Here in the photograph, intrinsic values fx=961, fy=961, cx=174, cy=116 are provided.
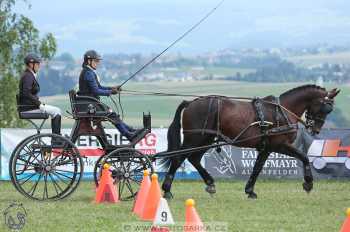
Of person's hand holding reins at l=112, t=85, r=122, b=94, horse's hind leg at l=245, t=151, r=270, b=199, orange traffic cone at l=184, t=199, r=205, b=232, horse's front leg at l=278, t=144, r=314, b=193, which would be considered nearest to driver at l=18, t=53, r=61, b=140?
person's hand holding reins at l=112, t=85, r=122, b=94

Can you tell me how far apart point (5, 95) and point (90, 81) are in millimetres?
18044

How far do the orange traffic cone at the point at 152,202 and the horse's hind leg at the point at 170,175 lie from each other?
266 cm

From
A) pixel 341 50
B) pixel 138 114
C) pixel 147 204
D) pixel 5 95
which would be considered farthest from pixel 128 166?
pixel 341 50

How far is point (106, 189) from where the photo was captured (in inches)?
552

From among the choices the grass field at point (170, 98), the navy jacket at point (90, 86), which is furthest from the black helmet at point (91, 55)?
the grass field at point (170, 98)

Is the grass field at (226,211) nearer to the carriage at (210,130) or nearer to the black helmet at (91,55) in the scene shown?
the carriage at (210,130)

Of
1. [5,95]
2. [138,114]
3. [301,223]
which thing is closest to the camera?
[301,223]

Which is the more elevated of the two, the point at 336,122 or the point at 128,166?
the point at 128,166

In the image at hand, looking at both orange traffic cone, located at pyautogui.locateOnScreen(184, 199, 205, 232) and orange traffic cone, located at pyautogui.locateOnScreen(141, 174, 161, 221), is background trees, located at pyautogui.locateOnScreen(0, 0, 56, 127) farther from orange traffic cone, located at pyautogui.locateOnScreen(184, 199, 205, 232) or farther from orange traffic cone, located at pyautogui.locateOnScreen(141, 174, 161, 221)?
orange traffic cone, located at pyautogui.locateOnScreen(184, 199, 205, 232)

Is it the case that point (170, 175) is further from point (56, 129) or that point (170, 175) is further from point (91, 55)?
point (91, 55)

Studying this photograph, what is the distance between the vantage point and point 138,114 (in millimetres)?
51844

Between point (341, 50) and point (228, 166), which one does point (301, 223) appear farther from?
point (341, 50)

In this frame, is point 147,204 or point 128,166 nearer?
point 147,204

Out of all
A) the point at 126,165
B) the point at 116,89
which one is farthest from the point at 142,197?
the point at 116,89
